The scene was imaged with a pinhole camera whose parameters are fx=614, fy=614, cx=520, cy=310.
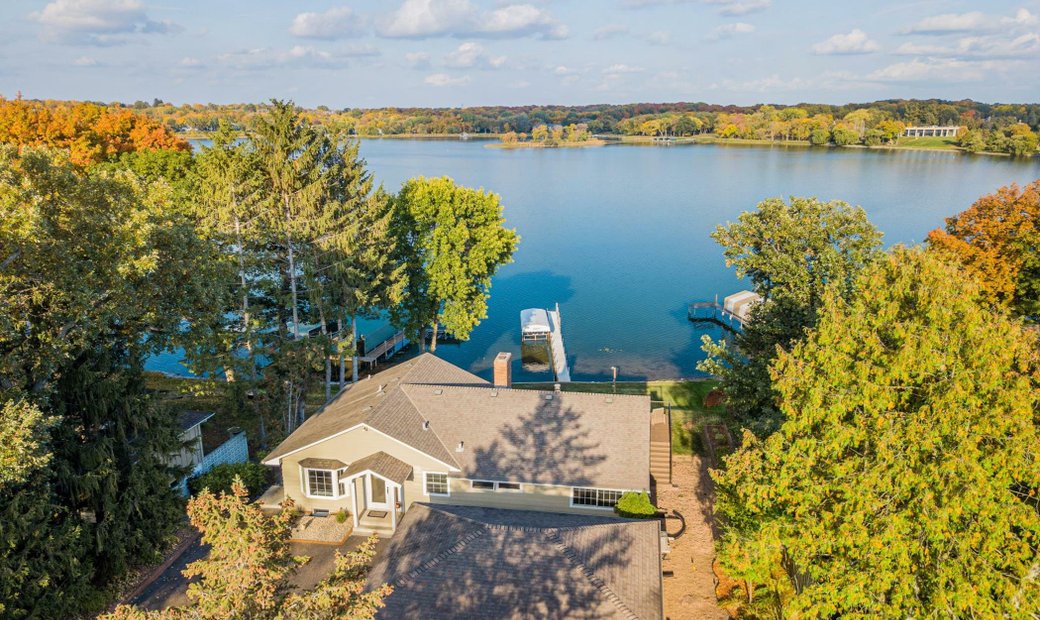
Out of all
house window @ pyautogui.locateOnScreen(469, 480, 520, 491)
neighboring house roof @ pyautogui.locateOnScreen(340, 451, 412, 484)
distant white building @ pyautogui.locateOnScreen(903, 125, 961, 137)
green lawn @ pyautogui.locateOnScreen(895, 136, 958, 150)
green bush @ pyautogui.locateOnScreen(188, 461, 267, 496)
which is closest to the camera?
neighboring house roof @ pyautogui.locateOnScreen(340, 451, 412, 484)

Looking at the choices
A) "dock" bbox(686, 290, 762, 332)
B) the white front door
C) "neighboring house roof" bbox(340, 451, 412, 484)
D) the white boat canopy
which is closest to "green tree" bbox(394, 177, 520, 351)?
the white boat canopy

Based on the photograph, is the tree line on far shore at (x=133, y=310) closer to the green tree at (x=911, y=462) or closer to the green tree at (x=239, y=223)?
the green tree at (x=239, y=223)

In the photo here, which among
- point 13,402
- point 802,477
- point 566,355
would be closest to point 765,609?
point 802,477

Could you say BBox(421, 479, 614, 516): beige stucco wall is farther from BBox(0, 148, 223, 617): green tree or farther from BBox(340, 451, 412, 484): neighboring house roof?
BBox(0, 148, 223, 617): green tree

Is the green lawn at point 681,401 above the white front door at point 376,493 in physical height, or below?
below

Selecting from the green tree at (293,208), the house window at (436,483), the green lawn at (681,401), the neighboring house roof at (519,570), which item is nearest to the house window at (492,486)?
the house window at (436,483)

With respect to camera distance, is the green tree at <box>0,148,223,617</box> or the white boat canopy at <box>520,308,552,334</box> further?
the white boat canopy at <box>520,308,552,334</box>

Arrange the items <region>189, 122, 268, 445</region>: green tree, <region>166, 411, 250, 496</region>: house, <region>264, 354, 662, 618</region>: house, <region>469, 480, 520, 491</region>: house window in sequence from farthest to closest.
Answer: <region>189, 122, 268, 445</region>: green tree, <region>166, 411, 250, 496</region>: house, <region>469, 480, 520, 491</region>: house window, <region>264, 354, 662, 618</region>: house
